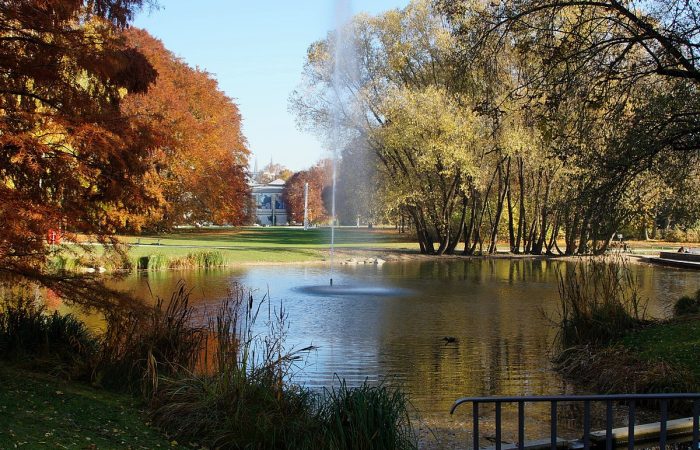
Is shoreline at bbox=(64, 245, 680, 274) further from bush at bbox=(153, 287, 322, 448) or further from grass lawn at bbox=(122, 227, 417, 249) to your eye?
bush at bbox=(153, 287, 322, 448)

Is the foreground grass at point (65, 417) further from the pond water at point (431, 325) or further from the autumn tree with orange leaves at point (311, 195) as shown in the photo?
the autumn tree with orange leaves at point (311, 195)

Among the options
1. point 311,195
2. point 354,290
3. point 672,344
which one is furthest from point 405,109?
point 311,195

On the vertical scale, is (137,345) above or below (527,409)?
above

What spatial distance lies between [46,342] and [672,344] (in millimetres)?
8145

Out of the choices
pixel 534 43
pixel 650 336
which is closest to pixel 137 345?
pixel 534 43

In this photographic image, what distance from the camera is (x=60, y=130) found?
22.8ft

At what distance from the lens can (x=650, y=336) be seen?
10.3 m

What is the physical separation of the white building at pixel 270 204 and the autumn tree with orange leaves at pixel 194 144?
254ft

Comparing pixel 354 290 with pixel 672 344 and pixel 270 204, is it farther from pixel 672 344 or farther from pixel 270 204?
pixel 270 204

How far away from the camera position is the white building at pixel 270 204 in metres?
133

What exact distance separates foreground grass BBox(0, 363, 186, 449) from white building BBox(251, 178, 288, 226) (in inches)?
4914

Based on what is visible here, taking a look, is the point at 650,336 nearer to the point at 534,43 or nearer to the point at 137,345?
the point at 534,43

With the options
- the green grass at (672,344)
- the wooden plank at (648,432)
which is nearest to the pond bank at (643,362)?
the green grass at (672,344)

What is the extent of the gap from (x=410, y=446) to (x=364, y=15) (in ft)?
106
